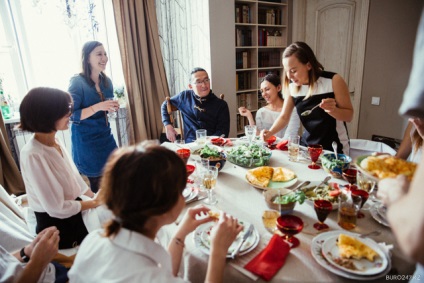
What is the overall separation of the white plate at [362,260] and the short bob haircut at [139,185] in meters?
0.53

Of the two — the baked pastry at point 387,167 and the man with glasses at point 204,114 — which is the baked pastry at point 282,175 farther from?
the man with glasses at point 204,114

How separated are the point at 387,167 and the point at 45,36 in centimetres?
375

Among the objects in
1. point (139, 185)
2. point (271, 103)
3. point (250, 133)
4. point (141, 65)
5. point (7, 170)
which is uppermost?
point (141, 65)

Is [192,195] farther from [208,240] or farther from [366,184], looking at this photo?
[366,184]

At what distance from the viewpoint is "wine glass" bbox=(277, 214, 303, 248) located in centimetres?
95

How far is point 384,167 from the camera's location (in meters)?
0.93

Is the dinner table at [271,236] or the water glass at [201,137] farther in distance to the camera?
the water glass at [201,137]

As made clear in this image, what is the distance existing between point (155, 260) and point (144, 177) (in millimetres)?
240

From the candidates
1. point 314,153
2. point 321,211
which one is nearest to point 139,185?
point 321,211

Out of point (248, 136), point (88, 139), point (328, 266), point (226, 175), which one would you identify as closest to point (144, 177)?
point (328, 266)

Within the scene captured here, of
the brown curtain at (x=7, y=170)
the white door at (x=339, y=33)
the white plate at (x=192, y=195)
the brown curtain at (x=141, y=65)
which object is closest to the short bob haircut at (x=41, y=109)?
the white plate at (x=192, y=195)

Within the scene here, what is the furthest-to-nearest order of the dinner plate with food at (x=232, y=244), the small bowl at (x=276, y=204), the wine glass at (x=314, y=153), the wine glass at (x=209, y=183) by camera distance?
the wine glass at (x=314, y=153) < the wine glass at (x=209, y=183) < the small bowl at (x=276, y=204) < the dinner plate with food at (x=232, y=244)

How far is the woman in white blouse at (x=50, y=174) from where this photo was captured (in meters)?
1.35

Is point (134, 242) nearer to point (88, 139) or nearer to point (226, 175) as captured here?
point (226, 175)
